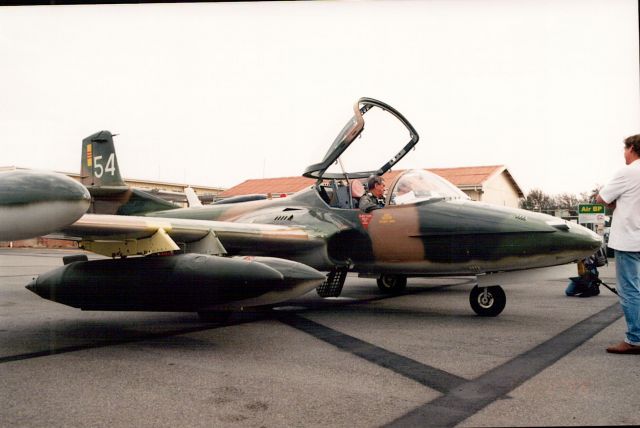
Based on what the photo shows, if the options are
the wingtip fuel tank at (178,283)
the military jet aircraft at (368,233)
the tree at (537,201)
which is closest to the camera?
the wingtip fuel tank at (178,283)

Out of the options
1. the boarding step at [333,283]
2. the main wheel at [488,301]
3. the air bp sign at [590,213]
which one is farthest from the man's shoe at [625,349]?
the boarding step at [333,283]

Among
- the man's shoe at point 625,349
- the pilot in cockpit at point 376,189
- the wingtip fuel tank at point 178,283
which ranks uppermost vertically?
the pilot in cockpit at point 376,189

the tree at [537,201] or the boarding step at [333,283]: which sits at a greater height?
the tree at [537,201]

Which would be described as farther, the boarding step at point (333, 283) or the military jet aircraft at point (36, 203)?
the boarding step at point (333, 283)

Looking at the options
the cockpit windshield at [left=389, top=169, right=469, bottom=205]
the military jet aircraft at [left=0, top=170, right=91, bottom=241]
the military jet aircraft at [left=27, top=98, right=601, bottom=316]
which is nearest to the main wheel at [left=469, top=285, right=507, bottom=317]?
the military jet aircraft at [left=27, top=98, right=601, bottom=316]

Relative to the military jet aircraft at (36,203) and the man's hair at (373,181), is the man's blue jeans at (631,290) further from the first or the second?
the military jet aircraft at (36,203)

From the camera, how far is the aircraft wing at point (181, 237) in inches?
206

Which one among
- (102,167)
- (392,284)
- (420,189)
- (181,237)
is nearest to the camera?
(181,237)

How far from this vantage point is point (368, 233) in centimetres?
699

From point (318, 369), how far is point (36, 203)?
2299mm

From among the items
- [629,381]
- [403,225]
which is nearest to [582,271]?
[403,225]

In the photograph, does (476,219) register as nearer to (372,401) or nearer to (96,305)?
(372,401)

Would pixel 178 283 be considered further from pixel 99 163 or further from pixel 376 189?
pixel 99 163

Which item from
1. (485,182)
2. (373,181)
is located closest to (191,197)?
(373,181)
